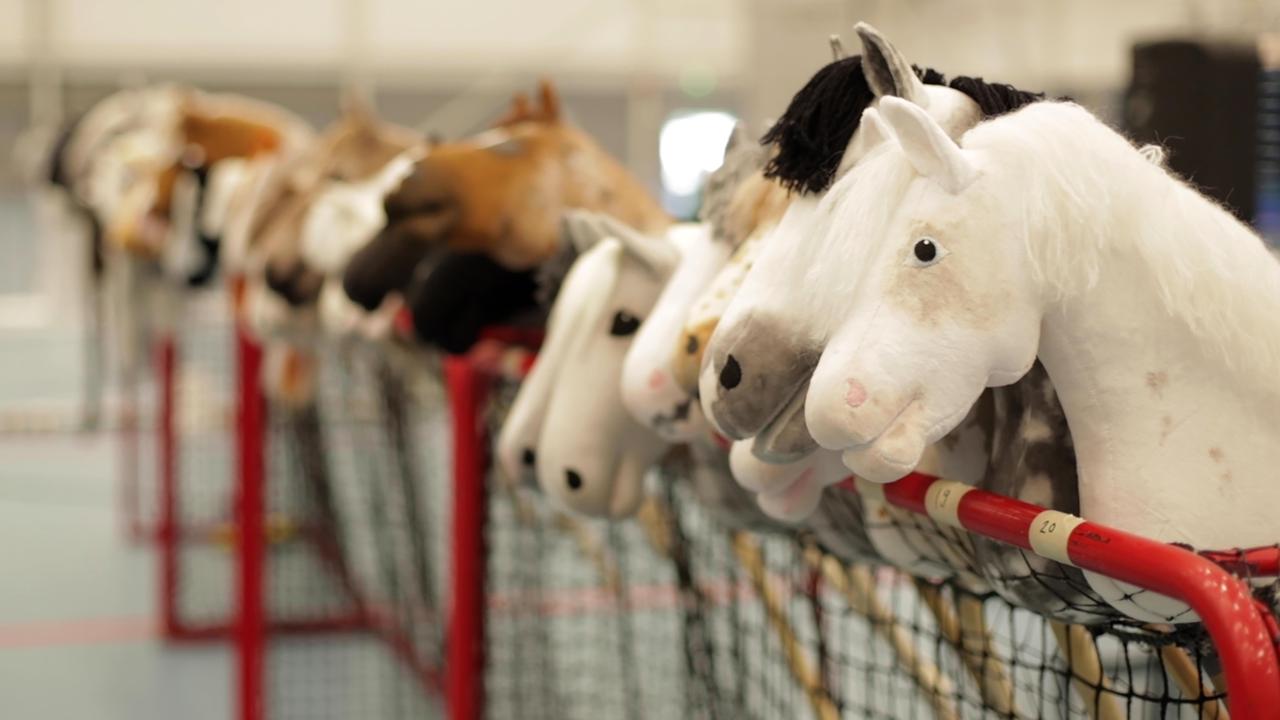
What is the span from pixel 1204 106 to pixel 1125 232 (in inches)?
50.3

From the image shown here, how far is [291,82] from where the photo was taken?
26.7ft

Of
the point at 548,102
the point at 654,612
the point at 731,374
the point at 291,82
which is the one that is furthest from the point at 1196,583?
the point at 291,82

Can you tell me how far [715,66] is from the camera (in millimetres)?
7824

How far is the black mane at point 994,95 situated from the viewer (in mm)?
784

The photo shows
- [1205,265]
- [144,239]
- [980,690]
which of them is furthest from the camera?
[144,239]

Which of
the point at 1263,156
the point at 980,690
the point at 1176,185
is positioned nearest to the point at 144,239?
the point at 1263,156

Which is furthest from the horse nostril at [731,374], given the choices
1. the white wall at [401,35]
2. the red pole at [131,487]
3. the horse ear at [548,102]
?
the white wall at [401,35]

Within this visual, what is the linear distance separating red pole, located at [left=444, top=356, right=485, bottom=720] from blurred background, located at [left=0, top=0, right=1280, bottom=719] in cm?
191

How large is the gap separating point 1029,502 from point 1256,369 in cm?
14

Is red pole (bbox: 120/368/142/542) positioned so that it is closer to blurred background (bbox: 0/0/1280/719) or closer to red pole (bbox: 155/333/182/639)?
blurred background (bbox: 0/0/1280/719)

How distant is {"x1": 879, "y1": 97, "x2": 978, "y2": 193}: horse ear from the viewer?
2.26ft

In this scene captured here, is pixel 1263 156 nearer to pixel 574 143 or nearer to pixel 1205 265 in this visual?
pixel 574 143

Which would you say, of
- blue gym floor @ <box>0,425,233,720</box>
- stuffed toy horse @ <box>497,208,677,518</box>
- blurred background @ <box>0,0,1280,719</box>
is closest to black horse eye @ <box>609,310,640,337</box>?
stuffed toy horse @ <box>497,208,677,518</box>

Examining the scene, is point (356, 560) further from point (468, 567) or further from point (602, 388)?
point (602, 388)
